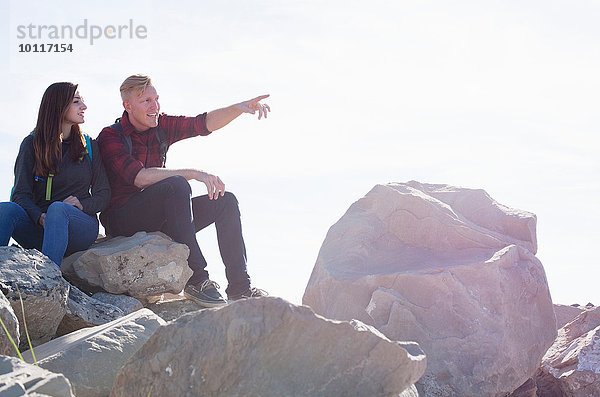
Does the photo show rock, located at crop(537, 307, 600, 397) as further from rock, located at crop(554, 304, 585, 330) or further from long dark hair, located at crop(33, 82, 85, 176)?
long dark hair, located at crop(33, 82, 85, 176)

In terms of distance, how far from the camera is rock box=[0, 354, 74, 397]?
10.2ft

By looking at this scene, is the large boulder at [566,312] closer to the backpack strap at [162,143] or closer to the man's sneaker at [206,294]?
the man's sneaker at [206,294]

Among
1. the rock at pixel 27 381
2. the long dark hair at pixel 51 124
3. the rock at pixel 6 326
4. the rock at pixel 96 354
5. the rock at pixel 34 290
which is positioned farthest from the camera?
the long dark hair at pixel 51 124

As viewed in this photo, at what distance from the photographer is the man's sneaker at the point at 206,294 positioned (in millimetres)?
7324

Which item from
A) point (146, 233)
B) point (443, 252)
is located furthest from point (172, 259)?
point (443, 252)

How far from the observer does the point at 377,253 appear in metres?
7.85

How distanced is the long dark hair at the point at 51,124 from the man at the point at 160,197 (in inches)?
21.4

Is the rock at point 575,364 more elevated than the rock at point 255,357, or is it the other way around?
the rock at point 255,357

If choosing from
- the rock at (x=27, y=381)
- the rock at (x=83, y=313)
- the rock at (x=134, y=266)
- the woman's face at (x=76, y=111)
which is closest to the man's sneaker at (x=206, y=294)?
the rock at (x=134, y=266)

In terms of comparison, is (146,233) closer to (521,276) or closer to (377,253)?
(377,253)

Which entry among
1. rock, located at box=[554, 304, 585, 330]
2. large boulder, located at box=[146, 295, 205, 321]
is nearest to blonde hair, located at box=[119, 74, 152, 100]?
large boulder, located at box=[146, 295, 205, 321]

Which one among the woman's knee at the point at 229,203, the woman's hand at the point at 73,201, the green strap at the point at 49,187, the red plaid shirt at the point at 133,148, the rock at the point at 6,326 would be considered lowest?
the rock at the point at 6,326

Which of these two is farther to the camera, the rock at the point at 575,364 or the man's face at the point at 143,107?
the rock at the point at 575,364

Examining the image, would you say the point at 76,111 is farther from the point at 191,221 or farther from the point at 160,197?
the point at 191,221
